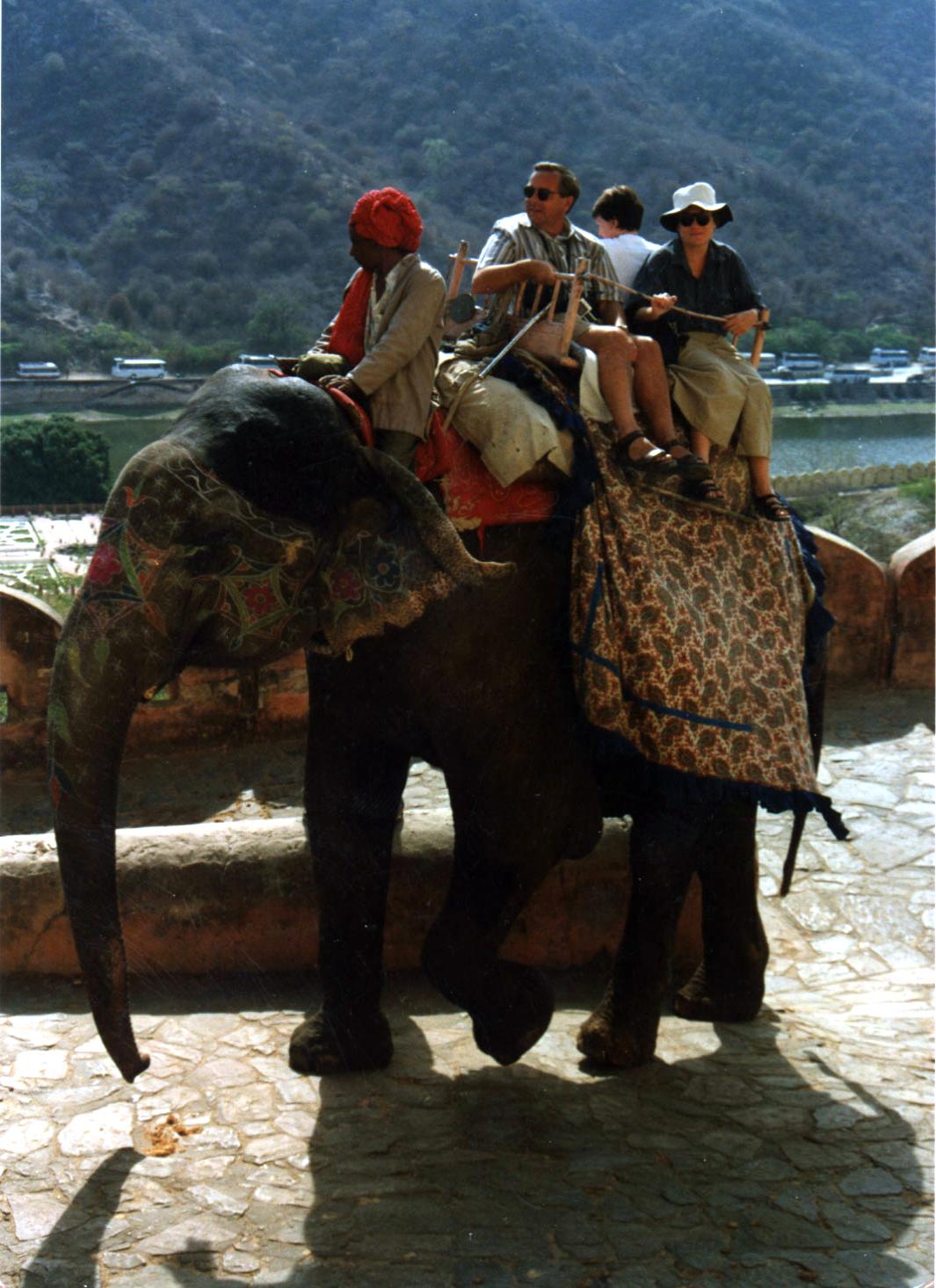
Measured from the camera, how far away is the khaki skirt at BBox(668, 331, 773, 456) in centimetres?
522

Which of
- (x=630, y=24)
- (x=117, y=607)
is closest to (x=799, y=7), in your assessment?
(x=630, y=24)

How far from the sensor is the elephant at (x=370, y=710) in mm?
3672

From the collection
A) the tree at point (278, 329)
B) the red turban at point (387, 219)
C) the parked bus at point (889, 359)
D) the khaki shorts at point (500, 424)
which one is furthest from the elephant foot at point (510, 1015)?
the parked bus at point (889, 359)

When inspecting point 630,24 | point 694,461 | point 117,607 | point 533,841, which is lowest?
point 533,841

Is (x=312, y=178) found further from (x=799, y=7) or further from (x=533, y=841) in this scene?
(x=533, y=841)

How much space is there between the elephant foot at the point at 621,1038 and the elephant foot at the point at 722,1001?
0.63m

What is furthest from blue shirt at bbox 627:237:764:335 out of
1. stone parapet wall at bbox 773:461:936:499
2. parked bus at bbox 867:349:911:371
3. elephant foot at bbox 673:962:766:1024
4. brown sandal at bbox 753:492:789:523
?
parked bus at bbox 867:349:911:371

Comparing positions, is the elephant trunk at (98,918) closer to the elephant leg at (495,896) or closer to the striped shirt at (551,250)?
the elephant leg at (495,896)

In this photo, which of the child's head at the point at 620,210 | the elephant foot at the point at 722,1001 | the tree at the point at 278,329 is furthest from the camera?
the tree at the point at 278,329

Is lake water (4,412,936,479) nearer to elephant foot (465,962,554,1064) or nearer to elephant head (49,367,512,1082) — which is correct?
elephant foot (465,962,554,1064)

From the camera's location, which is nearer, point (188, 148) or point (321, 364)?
point (321, 364)

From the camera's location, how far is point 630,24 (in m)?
57.2

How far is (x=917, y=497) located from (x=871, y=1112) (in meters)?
18.6

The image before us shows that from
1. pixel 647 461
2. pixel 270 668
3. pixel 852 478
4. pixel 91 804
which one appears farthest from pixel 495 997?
pixel 852 478
